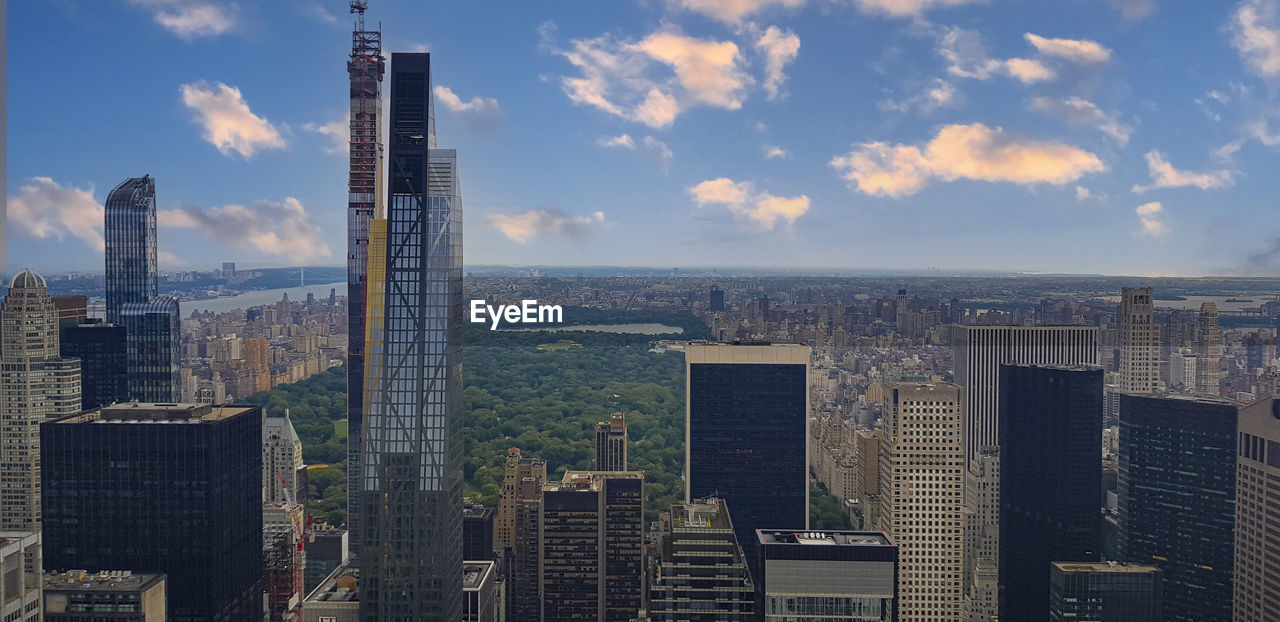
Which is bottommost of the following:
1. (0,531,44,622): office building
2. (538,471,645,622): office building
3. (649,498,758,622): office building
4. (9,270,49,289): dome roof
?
(538,471,645,622): office building

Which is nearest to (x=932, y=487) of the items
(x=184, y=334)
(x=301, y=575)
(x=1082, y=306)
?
(x=1082, y=306)

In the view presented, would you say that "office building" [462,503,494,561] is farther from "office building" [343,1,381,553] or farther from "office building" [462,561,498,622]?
"office building" [343,1,381,553]

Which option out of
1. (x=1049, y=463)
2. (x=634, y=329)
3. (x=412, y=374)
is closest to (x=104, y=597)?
(x=412, y=374)

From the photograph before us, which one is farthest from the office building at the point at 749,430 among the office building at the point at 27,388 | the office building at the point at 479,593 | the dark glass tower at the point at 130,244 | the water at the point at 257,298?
the office building at the point at 27,388

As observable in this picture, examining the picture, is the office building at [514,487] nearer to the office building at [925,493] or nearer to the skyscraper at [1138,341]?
the office building at [925,493]

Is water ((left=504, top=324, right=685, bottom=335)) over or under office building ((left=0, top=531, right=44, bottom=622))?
over

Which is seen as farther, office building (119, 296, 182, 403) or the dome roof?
office building (119, 296, 182, 403)

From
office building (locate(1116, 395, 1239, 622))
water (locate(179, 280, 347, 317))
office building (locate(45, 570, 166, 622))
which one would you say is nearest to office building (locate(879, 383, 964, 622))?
office building (locate(1116, 395, 1239, 622))
